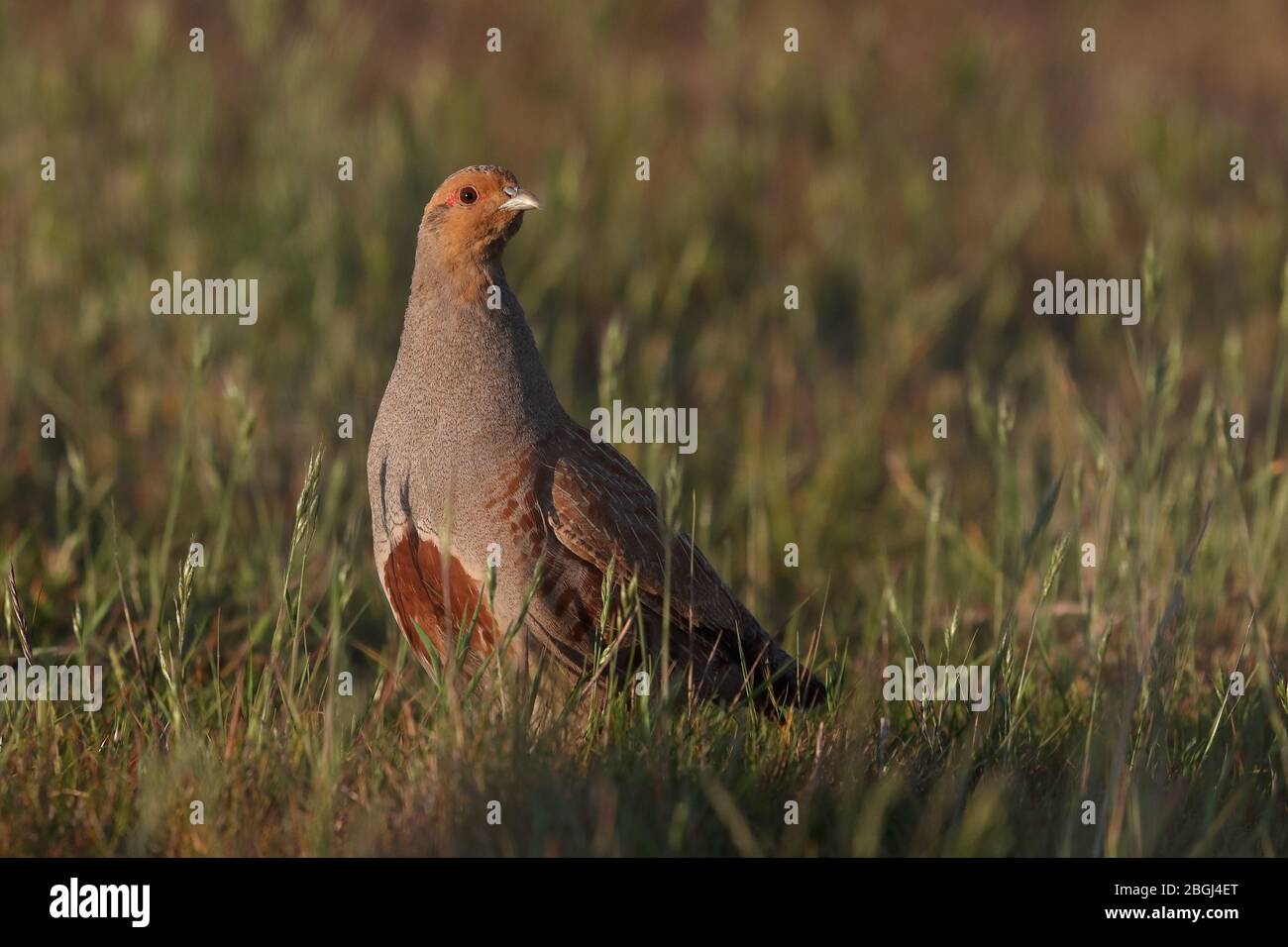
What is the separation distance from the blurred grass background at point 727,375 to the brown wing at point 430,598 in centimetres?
15

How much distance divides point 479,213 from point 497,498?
0.75 meters

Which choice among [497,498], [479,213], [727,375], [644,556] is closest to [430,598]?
[497,498]

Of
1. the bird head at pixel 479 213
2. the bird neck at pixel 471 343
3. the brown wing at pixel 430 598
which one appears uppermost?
the bird head at pixel 479 213

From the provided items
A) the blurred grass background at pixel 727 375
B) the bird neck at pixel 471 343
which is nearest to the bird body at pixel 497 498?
the bird neck at pixel 471 343

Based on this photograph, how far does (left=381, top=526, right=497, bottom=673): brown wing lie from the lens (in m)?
3.72

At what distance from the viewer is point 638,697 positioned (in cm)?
364

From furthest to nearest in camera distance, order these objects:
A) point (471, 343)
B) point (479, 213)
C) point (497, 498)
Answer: point (479, 213) → point (471, 343) → point (497, 498)

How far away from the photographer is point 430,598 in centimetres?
377

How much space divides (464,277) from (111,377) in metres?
3.33

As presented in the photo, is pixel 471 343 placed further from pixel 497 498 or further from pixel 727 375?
pixel 727 375

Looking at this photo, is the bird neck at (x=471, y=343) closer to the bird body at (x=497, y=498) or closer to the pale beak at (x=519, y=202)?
the bird body at (x=497, y=498)

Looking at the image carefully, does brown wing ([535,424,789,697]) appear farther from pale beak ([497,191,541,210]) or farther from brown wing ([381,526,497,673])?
pale beak ([497,191,541,210])

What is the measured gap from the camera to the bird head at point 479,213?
3979 millimetres

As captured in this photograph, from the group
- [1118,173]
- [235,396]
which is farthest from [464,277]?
[1118,173]
